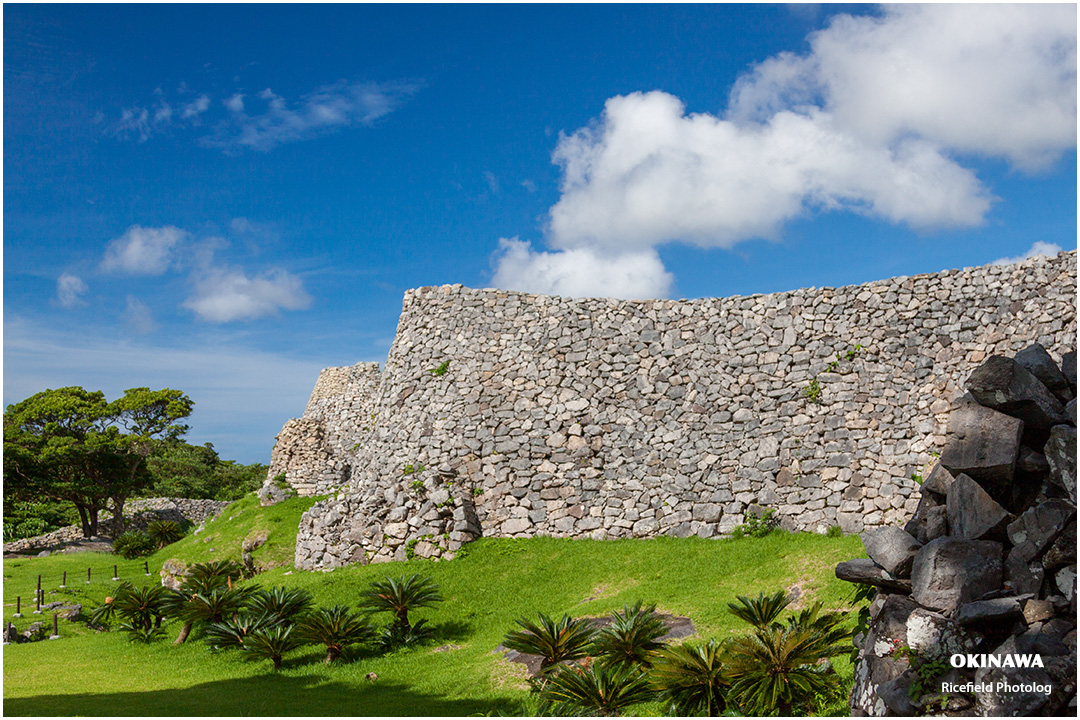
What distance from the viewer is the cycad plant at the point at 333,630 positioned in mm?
14438

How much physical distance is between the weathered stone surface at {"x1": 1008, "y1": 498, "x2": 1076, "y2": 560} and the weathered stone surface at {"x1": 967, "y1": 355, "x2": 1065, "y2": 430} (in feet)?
3.58

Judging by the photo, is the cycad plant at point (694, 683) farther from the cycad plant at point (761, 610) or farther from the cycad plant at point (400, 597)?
the cycad plant at point (400, 597)

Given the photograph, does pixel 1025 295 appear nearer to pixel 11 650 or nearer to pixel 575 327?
pixel 575 327

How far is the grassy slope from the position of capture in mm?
11812

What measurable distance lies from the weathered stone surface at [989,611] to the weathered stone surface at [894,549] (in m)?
0.99

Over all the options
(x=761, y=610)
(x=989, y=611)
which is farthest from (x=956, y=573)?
(x=761, y=610)

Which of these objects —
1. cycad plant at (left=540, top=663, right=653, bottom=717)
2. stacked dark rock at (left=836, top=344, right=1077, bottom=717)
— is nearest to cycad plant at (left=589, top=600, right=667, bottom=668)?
cycad plant at (left=540, top=663, right=653, bottom=717)

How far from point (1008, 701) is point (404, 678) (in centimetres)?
1001

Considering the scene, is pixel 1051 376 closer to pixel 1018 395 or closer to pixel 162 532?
pixel 1018 395

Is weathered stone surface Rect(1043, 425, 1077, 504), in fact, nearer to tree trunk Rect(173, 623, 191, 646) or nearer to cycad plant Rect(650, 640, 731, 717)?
cycad plant Rect(650, 640, 731, 717)

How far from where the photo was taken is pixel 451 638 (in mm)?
15469

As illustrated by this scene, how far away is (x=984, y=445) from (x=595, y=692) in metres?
6.27

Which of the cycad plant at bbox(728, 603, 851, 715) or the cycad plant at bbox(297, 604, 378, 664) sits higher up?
the cycad plant at bbox(728, 603, 851, 715)

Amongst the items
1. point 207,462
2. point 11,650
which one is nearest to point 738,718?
point 11,650
